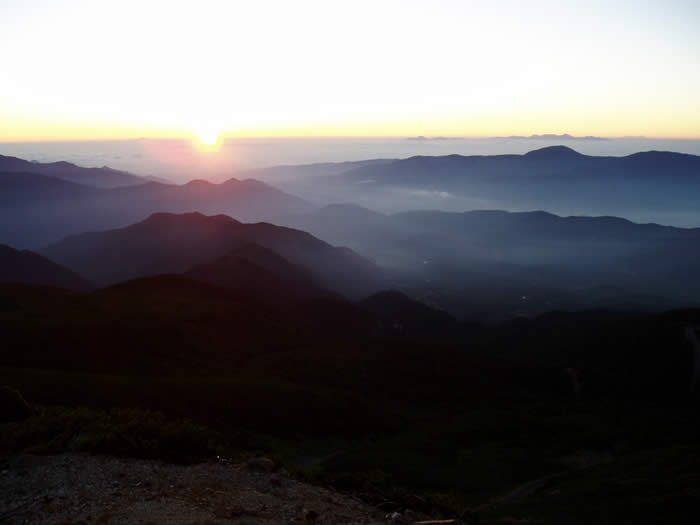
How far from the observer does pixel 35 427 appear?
1622 cm

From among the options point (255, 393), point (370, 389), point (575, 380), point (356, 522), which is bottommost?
point (575, 380)

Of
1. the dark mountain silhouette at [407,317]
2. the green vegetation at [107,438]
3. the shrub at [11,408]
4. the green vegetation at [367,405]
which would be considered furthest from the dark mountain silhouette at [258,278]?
the green vegetation at [107,438]

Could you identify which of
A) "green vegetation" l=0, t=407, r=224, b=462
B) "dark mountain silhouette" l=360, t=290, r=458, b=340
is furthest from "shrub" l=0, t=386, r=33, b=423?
"dark mountain silhouette" l=360, t=290, r=458, b=340

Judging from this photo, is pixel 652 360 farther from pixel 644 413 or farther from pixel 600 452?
pixel 600 452

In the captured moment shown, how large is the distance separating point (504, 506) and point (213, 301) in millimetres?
72332

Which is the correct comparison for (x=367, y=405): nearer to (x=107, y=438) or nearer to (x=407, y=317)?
(x=107, y=438)

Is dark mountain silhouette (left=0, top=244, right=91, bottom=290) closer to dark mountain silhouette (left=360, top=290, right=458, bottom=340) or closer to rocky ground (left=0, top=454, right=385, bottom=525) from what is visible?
dark mountain silhouette (left=360, top=290, right=458, bottom=340)

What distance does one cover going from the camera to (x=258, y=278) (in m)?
141

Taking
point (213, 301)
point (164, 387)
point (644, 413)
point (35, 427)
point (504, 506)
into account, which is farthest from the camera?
point (213, 301)

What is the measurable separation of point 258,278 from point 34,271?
70.8m

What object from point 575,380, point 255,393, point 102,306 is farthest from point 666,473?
point 102,306

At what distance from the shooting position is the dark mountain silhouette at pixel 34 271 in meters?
140

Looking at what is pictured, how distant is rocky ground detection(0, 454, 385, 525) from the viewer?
11727 millimetres

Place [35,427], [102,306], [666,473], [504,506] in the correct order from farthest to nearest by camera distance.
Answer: [102,306], [666,473], [504,506], [35,427]
